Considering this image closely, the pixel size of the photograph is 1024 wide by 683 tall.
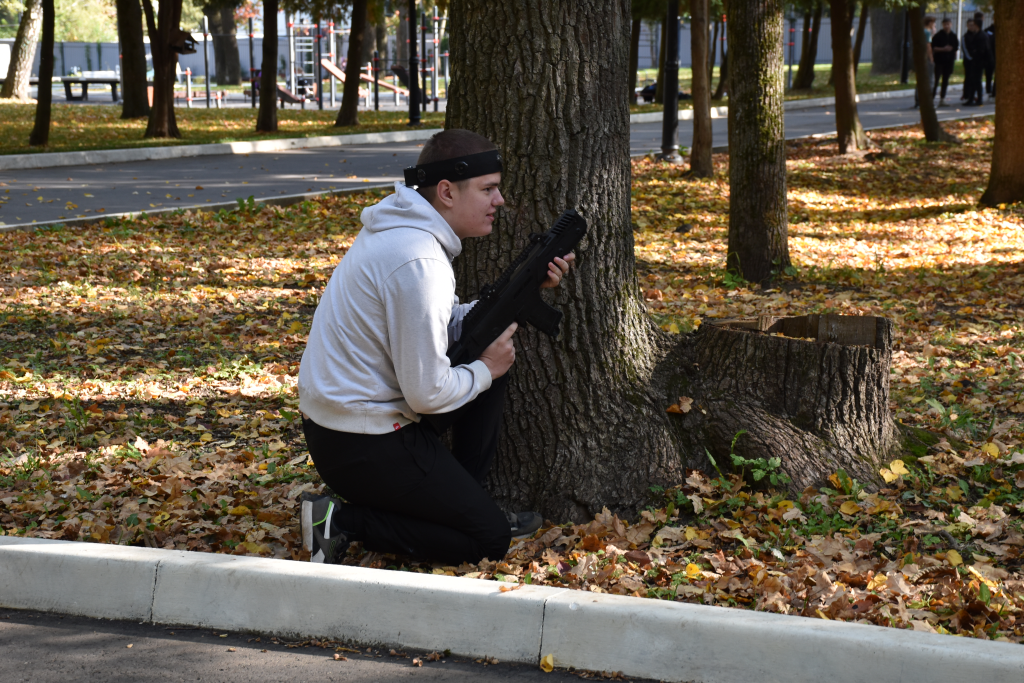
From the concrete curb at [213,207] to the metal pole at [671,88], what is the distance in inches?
181

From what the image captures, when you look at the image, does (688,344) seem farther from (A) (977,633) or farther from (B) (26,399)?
(B) (26,399)

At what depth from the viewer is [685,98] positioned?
29.0 metres

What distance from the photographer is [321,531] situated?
11.6 ft

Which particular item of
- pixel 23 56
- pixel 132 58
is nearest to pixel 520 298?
pixel 132 58

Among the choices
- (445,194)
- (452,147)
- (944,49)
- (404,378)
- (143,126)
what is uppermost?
(944,49)

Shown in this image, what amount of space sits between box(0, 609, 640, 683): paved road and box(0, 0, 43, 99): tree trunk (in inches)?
1221

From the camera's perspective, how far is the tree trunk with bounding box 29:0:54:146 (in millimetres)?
15844

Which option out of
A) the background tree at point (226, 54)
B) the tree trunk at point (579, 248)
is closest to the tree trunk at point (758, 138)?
the tree trunk at point (579, 248)

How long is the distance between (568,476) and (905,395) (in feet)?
8.51

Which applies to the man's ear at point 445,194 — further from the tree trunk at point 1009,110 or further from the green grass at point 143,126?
the green grass at point 143,126

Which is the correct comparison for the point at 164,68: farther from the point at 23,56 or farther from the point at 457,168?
the point at 457,168

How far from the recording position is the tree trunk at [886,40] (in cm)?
4088

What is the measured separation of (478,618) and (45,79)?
1622 centimetres

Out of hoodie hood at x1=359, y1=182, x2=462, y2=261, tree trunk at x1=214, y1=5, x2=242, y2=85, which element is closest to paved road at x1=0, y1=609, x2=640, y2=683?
hoodie hood at x1=359, y1=182, x2=462, y2=261
